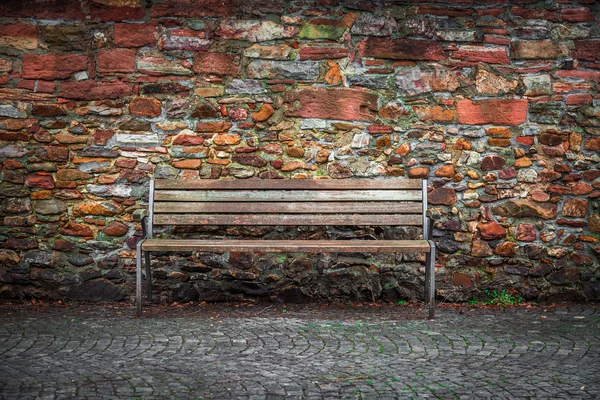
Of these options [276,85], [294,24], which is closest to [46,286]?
[276,85]

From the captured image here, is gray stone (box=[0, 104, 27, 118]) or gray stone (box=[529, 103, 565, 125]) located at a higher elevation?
gray stone (box=[529, 103, 565, 125])

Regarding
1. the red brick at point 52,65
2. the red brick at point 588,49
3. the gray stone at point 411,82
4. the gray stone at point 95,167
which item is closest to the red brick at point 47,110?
the red brick at point 52,65

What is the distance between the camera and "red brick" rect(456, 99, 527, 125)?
6.06 meters

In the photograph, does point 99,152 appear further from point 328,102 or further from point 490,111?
point 490,111

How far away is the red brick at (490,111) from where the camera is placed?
6.06m

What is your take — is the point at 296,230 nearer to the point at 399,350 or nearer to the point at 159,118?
the point at 159,118

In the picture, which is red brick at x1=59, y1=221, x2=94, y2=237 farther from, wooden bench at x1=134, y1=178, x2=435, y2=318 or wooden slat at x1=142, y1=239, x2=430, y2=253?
wooden slat at x1=142, y1=239, x2=430, y2=253

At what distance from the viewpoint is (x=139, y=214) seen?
5555 millimetres

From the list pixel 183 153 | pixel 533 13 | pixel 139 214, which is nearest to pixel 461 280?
pixel 533 13

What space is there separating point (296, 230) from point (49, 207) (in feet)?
6.61

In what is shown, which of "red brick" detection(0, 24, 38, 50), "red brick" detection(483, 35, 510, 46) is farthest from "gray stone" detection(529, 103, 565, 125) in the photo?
"red brick" detection(0, 24, 38, 50)

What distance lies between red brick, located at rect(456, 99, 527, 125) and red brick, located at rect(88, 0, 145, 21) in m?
2.70

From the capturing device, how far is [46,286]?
6.07 m

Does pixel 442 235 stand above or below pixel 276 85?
below
